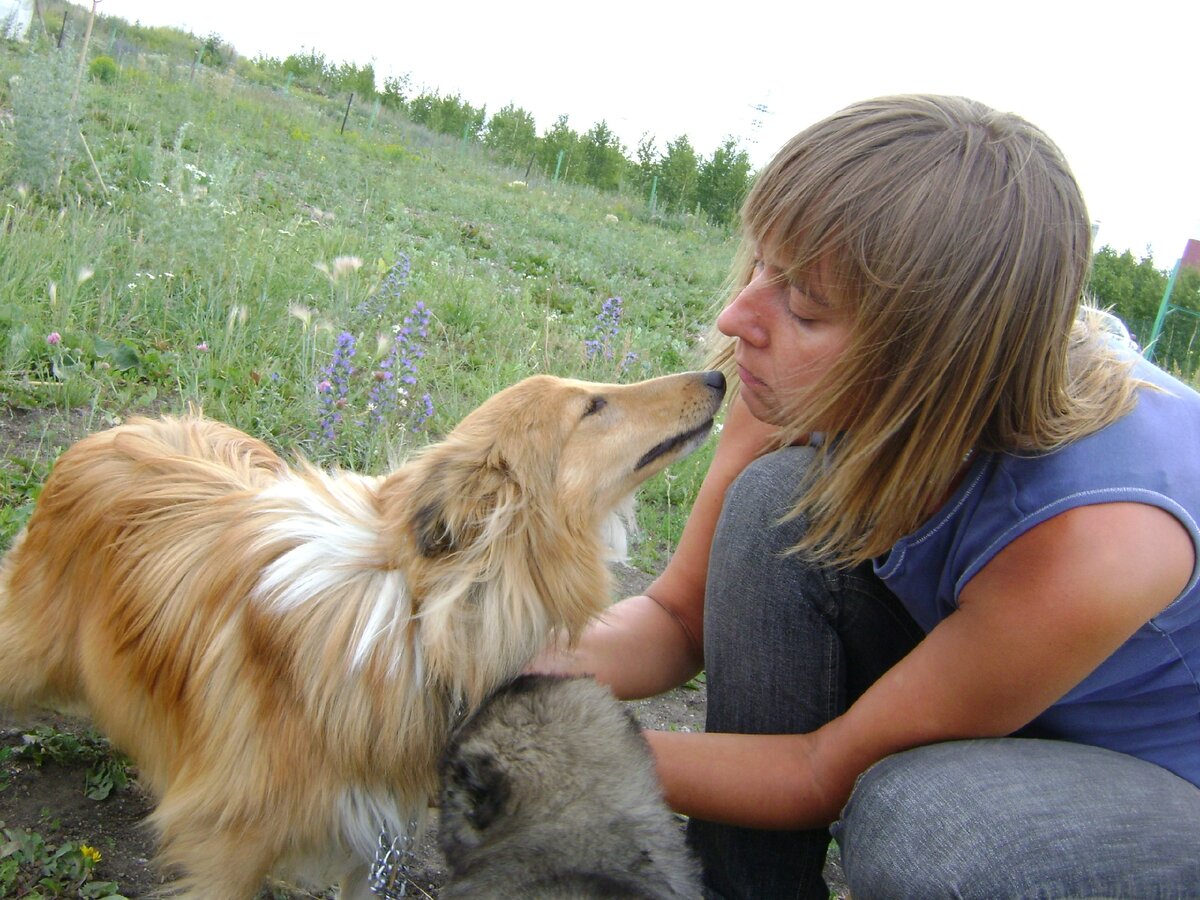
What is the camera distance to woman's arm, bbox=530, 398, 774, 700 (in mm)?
2512

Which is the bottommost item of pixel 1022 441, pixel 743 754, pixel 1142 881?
pixel 743 754

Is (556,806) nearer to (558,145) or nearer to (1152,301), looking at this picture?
(1152,301)

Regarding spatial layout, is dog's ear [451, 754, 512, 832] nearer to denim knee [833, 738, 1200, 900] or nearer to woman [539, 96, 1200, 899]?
woman [539, 96, 1200, 899]

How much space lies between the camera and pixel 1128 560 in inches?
63.3

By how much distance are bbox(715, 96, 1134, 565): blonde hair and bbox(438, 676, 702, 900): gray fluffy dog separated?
0.71 meters

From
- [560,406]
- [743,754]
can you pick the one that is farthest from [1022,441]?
[560,406]

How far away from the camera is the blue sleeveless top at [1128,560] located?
1.69 m

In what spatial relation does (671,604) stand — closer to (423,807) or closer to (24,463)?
(423,807)

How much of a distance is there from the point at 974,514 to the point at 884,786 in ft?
1.80

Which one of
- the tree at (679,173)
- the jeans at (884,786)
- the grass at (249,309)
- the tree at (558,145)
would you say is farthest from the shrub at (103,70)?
the tree at (558,145)

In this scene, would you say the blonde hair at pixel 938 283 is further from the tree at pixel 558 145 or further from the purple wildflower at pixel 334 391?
the tree at pixel 558 145

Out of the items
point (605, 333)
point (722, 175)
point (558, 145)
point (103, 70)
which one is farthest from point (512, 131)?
point (605, 333)

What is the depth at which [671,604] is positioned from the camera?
2672 mm

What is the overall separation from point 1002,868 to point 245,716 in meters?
1.52
